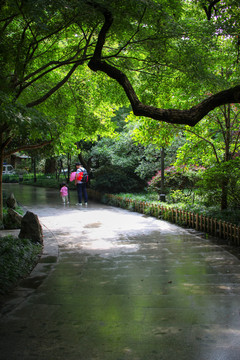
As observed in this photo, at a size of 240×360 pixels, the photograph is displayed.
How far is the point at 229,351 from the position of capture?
3449 millimetres

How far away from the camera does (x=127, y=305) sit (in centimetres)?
479

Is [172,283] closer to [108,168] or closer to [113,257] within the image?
[113,257]

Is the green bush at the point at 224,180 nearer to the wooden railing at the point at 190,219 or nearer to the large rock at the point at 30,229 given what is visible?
the wooden railing at the point at 190,219

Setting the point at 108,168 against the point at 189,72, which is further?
the point at 108,168

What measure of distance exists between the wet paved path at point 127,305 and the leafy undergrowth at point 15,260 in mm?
242

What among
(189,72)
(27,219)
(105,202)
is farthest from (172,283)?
(105,202)

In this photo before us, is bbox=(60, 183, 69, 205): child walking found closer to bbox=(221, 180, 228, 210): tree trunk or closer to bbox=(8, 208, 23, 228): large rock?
bbox=(8, 208, 23, 228): large rock

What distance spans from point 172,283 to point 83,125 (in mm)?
8659

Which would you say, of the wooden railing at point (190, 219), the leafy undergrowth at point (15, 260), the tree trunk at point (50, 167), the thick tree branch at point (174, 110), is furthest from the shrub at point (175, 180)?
the tree trunk at point (50, 167)

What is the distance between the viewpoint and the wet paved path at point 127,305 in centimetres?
358

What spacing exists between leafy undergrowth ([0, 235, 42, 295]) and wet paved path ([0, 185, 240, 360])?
242mm

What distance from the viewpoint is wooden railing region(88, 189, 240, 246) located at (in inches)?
355

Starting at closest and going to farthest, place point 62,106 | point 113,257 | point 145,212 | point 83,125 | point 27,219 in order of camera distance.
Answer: point 113,257, point 27,219, point 62,106, point 83,125, point 145,212

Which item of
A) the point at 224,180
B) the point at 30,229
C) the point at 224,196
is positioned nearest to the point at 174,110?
the point at 224,180
